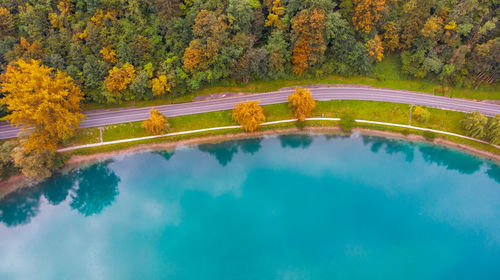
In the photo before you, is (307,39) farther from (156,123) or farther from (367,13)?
(156,123)

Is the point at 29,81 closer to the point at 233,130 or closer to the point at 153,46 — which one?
the point at 153,46

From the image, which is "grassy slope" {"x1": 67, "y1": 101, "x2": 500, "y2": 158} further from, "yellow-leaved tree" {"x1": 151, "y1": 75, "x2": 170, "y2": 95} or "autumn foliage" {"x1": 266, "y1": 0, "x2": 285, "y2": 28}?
"autumn foliage" {"x1": 266, "y1": 0, "x2": 285, "y2": 28}

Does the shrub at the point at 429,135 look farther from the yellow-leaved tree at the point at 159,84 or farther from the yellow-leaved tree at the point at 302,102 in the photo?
the yellow-leaved tree at the point at 159,84

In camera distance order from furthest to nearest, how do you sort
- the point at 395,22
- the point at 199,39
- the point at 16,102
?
the point at 395,22, the point at 199,39, the point at 16,102

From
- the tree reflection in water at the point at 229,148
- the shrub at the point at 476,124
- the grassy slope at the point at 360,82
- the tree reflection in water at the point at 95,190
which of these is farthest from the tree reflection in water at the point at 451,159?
the tree reflection in water at the point at 95,190

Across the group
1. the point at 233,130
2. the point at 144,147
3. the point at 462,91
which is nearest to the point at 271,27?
the point at 233,130

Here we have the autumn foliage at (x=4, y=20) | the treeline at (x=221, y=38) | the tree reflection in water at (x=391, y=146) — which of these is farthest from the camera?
the tree reflection in water at (x=391, y=146)

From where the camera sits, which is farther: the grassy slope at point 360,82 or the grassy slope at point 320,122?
the grassy slope at point 360,82

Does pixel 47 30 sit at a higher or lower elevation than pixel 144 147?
higher
